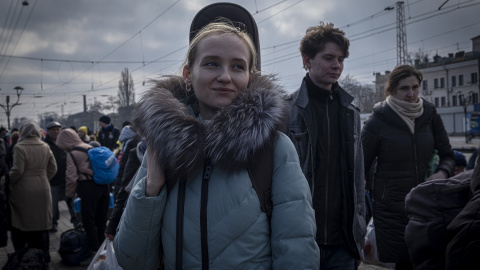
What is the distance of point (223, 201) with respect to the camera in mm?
1373

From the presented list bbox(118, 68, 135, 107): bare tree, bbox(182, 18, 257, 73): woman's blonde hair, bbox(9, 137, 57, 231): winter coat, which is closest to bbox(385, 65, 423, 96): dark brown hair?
bbox(182, 18, 257, 73): woman's blonde hair

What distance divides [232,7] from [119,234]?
1.47m

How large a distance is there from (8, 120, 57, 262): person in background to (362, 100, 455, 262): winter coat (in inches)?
160

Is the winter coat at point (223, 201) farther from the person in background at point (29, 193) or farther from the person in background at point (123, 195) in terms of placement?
the person in background at point (29, 193)

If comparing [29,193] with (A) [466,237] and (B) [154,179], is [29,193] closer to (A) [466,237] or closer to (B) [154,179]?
(B) [154,179]

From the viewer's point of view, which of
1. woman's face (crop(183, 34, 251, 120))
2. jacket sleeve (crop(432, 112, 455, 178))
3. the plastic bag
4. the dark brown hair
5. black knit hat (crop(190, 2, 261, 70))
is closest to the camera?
woman's face (crop(183, 34, 251, 120))

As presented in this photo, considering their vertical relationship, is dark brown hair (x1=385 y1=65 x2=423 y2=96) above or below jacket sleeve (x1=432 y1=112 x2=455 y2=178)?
above

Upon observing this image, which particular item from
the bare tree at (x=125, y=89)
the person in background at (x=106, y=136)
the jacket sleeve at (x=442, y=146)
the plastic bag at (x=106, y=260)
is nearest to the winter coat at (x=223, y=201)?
the plastic bag at (x=106, y=260)

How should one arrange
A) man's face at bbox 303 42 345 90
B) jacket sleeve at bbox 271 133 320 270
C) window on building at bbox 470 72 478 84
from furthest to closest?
window on building at bbox 470 72 478 84 → man's face at bbox 303 42 345 90 → jacket sleeve at bbox 271 133 320 270

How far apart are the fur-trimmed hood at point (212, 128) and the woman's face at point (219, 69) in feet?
0.17

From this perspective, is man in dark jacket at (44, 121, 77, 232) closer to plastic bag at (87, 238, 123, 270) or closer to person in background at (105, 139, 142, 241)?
person in background at (105, 139, 142, 241)

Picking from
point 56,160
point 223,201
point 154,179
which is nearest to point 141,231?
point 154,179

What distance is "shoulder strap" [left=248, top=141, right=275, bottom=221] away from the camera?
4.60 ft

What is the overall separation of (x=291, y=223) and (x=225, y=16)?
138 cm
